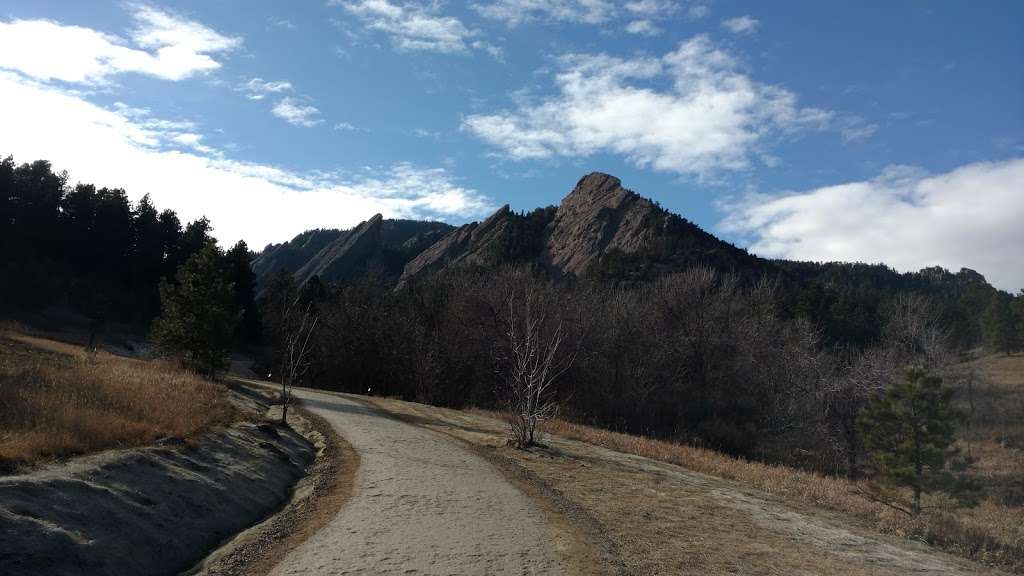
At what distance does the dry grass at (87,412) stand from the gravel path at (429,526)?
4067 millimetres

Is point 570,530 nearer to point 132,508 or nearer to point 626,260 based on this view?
point 132,508

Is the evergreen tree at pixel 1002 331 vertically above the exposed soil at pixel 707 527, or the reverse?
the evergreen tree at pixel 1002 331

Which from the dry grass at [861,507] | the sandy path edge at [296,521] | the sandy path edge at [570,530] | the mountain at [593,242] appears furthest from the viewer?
the mountain at [593,242]

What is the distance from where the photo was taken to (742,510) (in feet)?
43.5

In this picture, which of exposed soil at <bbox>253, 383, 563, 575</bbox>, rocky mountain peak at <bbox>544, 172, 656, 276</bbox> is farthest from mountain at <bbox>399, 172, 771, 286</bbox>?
exposed soil at <bbox>253, 383, 563, 575</bbox>

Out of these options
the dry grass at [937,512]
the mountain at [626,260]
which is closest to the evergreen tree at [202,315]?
the dry grass at [937,512]

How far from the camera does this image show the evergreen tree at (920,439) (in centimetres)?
2541

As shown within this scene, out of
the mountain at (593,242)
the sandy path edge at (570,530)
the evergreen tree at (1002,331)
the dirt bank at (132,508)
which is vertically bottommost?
the dirt bank at (132,508)

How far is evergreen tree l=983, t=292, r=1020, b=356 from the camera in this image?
3556 inches

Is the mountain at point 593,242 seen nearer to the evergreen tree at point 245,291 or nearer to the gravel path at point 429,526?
the evergreen tree at point 245,291

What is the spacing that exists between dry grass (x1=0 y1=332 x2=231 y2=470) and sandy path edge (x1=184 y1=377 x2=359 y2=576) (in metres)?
2.83

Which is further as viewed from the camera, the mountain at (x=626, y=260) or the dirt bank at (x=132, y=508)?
the mountain at (x=626, y=260)

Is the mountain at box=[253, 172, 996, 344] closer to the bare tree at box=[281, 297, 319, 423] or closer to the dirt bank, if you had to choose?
the bare tree at box=[281, 297, 319, 423]

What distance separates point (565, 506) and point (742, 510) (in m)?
3.67
